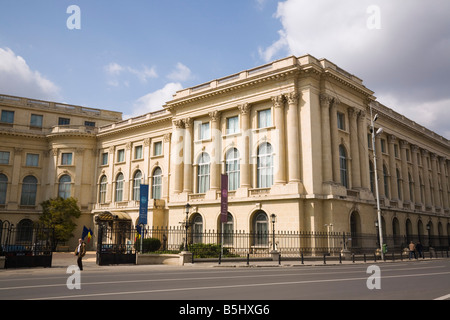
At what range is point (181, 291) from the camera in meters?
10.4

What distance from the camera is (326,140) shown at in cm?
3512

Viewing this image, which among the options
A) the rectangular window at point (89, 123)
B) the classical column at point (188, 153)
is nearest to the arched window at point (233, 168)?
the classical column at point (188, 153)

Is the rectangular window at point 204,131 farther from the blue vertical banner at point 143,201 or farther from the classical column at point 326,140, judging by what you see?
the classical column at point 326,140

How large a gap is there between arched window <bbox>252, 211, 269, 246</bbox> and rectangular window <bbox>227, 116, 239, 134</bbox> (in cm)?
926

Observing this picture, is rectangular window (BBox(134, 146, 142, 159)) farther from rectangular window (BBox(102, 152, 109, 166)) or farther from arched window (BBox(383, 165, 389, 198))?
arched window (BBox(383, 165, 389, 198))

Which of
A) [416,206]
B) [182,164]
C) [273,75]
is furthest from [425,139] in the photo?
[182,164]

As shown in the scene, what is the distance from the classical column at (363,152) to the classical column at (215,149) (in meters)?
14.8

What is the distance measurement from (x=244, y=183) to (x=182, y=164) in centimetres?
948

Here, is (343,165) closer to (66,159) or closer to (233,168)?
(233,168)

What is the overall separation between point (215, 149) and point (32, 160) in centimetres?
3082

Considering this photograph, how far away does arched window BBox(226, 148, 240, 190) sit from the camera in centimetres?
3875

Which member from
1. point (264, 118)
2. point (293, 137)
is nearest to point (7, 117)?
point (264, 118)

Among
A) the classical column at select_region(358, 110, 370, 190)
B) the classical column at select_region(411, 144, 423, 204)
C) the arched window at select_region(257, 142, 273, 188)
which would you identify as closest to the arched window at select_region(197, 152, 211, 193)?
the arched window at select_region(257, 142, 273, 188)

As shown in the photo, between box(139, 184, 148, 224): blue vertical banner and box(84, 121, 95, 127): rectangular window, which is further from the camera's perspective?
box(84, 121, 95, 127): rectangular window
